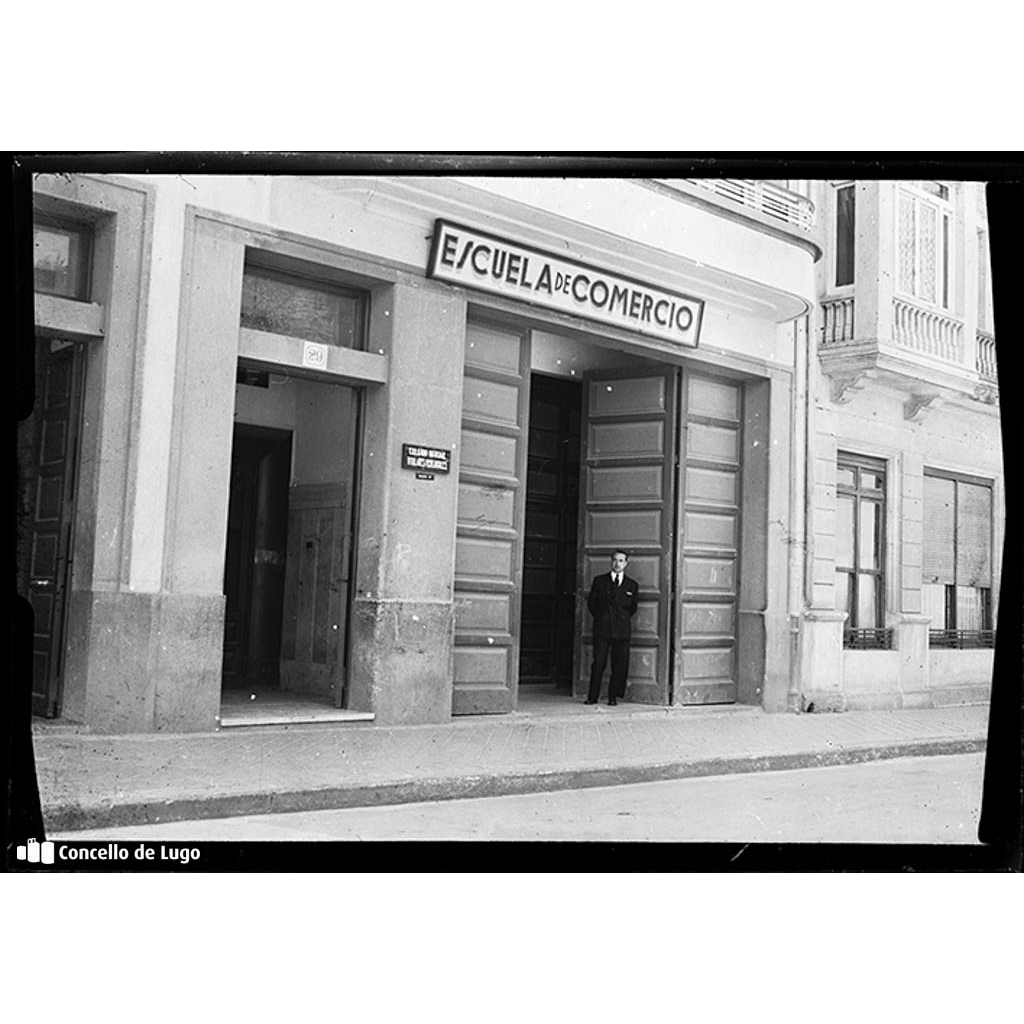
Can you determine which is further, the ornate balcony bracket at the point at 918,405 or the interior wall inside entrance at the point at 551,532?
the interior wall inside entrance at the point at 551,532

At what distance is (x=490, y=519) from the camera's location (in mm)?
7984

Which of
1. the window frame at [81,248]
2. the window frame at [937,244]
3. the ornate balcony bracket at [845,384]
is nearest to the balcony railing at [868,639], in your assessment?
the ornate balcony bracket at [845,384]

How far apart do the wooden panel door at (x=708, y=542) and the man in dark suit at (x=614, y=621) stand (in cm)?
32

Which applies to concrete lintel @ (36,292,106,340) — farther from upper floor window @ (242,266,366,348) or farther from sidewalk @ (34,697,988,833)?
sidewalk @ (34,697,988,833)

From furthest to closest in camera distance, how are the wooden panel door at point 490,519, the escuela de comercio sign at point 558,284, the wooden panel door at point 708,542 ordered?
the wooden panel door at point 490,519
the escuela de comercio sign at point 558,284
the wooden panel door at point 708,542

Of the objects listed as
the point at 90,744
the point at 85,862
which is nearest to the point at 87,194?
the point at 90,744

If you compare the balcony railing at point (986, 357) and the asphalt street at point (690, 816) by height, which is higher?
the balcony railing at point (986, 357)

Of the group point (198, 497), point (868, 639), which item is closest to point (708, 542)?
point (868, 639)

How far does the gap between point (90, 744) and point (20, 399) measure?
153 cm

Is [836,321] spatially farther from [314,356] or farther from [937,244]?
[314,356]

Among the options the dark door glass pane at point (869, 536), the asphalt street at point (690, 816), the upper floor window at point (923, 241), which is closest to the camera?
the asphalt street at point (690, 816)

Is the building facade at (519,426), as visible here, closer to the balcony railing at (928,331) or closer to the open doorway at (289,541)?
the balcony railing at (928,331)

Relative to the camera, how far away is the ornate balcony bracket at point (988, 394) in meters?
5.29

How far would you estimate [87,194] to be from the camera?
5535mm
